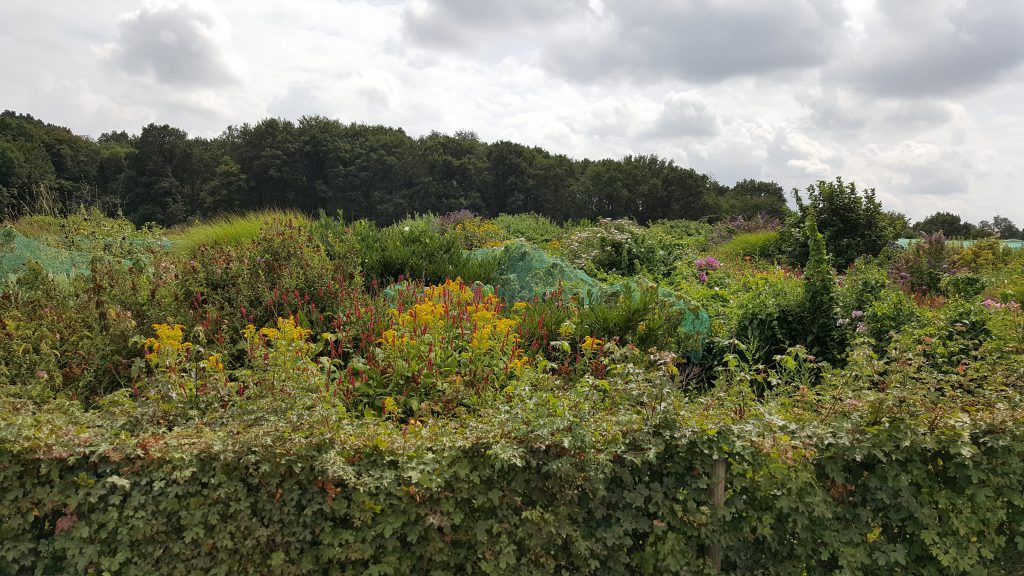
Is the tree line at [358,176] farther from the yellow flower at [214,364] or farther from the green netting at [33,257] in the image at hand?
the yellow flower at [214,364]

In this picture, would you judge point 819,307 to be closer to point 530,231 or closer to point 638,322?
point 638,322

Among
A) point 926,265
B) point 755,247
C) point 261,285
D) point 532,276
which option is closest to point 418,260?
point 532,276

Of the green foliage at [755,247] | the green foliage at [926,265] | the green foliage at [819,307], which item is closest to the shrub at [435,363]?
the green foliage at [819,307]

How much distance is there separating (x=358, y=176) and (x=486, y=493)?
39.9m

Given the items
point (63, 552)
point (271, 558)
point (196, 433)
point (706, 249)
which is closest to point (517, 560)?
point (271, 558)

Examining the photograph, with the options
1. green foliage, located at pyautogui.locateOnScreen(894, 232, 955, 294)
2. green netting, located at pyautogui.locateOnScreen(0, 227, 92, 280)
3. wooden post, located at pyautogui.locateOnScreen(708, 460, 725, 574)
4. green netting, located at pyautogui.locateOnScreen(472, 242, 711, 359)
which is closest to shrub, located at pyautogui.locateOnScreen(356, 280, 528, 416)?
wooden post, located at pyautogui.locateOnScreen(708, 460, 725, 574)

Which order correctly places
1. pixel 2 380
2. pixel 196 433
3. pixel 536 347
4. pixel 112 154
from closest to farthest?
pixel 196 433, pixel 2 380, pixel 536 347, pixel 112 154

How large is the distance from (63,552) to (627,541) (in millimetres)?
2410

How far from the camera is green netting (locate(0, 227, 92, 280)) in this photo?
7.68m

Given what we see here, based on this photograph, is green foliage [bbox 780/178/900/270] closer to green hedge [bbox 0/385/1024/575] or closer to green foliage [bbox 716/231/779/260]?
green foliage [bbox 716/231/779/260]

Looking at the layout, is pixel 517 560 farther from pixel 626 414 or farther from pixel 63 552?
pixel 63 552

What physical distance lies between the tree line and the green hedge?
3636 centimetres

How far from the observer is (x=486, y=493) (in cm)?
Result: 278

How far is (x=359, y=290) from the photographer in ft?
19.2
